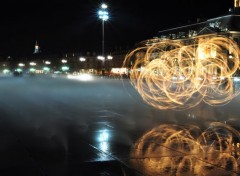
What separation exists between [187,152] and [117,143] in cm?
207

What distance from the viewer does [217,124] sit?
15914mm

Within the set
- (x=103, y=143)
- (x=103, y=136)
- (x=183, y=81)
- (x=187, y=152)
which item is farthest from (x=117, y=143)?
(x=183, y=81)

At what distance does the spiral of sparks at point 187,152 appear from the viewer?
8.73m

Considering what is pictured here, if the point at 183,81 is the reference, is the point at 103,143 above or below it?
below

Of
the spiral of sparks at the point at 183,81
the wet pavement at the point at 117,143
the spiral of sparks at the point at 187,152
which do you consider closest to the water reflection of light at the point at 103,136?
the wet pavement at the point at 117,143

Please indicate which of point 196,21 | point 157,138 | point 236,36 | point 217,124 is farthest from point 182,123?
point 196,21

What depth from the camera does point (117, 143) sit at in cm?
1162

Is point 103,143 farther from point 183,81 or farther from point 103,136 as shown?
point 183,81

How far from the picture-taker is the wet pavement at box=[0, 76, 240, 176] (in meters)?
8.81

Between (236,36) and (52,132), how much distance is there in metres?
87.7

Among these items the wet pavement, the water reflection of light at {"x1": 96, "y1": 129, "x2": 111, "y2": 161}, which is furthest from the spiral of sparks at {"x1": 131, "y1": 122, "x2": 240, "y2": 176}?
the water reflection of light at {"x1": 96, "y1": 129, "x2": 111, "y2": 161}

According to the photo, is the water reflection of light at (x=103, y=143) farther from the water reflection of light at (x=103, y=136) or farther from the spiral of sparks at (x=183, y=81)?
the spiral of sparks at (x=183, y=81)

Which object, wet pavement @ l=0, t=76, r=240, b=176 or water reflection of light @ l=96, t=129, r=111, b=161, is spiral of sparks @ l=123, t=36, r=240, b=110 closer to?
wet pavement @ l=0, t=76, r=240, b=176

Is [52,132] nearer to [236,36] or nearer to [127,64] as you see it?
[236,36]
